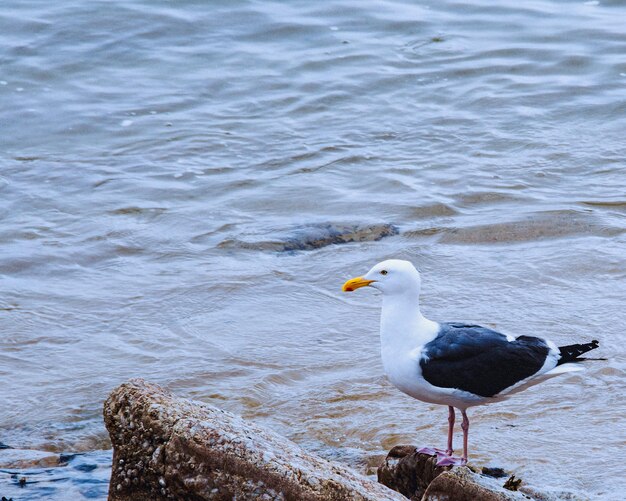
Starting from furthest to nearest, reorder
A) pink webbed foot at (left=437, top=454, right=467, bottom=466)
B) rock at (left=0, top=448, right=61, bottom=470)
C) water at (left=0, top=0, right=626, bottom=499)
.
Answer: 1. water at (left=0, top=0, right=626, bottom=499)
2. rock at (left=0, top=448, right=61, bottom=470)
3. pink webbed foot at (left=437, top=454, right=467, bottom=466)

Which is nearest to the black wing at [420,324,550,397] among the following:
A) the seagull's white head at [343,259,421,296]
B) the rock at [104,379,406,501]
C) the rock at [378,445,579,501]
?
the seagull's white head at [343,259,421,296]

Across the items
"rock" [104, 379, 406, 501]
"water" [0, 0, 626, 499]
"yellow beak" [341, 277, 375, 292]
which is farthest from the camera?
"water" [0, 0, 626, 499]

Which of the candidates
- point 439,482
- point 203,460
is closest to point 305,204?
point 439,482

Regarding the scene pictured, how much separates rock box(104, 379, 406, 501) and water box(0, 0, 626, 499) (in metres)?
1.03

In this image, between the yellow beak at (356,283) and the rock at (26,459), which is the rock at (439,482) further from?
the rock at (26,459)

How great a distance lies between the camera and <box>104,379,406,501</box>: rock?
398cm

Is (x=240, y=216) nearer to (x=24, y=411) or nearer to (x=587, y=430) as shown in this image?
(x=24, y=411)

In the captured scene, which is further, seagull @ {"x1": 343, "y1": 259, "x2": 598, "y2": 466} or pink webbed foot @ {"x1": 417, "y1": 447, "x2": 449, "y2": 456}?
seagull @ {"x1": 343, "y1": 259, "x2": 598, "y2": 466}

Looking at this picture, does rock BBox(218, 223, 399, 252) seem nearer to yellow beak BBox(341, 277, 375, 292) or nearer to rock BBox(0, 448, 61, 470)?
yellow beak BBox(341, 277, 375, 292)

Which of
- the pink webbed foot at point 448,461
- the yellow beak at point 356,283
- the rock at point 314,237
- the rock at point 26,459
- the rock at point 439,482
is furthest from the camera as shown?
the rock at point 314,237

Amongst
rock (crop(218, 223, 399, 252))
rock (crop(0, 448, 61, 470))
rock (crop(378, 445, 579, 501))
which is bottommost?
rock (crop(218, 223, 399, 252))

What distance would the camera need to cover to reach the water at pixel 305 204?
6.53 meters

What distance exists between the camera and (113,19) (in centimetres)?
1644

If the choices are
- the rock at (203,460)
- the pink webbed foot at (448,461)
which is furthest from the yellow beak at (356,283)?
the rock at (203,460)
